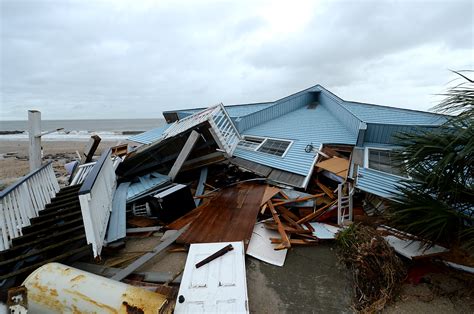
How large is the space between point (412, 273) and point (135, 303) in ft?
16.6

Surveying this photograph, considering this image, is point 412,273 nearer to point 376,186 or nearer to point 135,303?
point 376,186

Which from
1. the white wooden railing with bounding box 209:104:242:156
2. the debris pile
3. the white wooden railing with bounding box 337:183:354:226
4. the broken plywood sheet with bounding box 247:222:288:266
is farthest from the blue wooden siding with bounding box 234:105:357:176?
the broken plywood sheet with bounding box 247:222:288:266

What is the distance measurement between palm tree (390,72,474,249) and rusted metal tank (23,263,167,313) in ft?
15.5

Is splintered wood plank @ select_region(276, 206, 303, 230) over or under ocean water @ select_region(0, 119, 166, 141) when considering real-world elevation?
under

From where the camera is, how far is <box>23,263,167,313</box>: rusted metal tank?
306 cm

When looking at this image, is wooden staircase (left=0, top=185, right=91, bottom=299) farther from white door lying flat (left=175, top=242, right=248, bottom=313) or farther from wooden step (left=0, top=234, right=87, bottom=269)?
white door lying flat (left=175, top=242, right=248, bottom=313)

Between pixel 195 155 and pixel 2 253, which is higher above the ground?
pixel 195 155

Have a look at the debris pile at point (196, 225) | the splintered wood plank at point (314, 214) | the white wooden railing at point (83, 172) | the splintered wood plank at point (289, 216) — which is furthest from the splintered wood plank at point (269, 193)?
the white wooden railing at point (83, 172)

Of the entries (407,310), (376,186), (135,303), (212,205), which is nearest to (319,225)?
(376,186)

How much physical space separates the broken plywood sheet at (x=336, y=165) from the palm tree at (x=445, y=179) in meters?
2.92

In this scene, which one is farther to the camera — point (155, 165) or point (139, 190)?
point (155, 165)

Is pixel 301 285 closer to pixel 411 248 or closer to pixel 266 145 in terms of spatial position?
pixel 411 248

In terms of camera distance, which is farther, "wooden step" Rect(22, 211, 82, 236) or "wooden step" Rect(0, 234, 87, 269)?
"wooden step" Rect(22, 211, 82, 236)

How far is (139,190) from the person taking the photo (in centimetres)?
787
